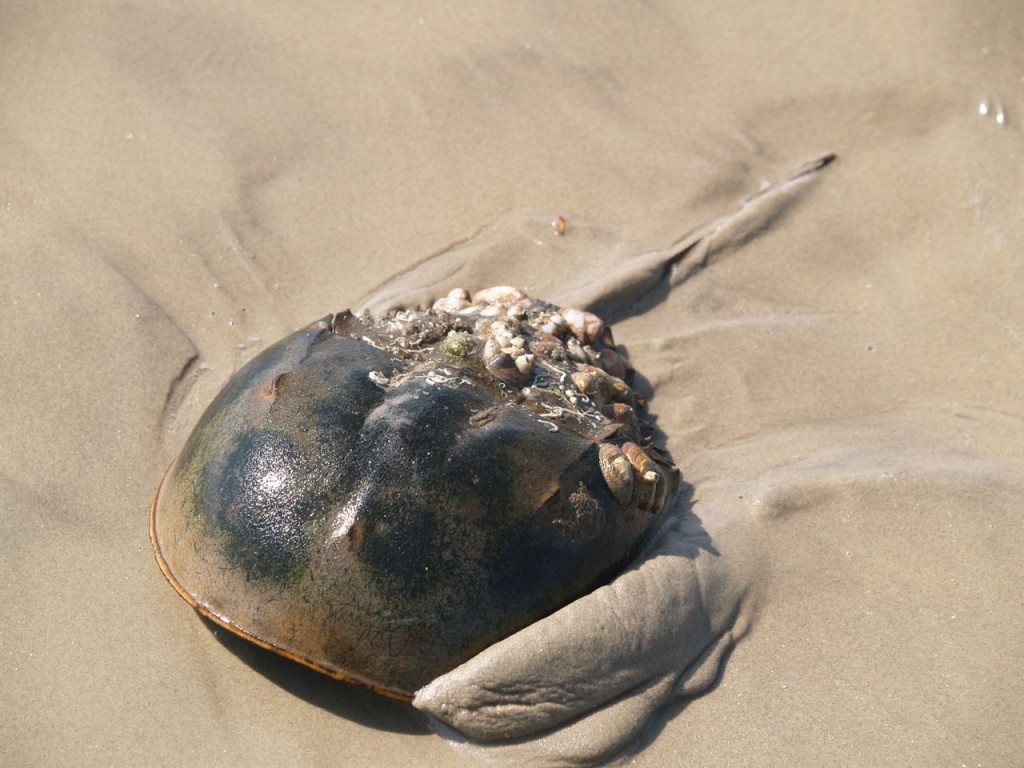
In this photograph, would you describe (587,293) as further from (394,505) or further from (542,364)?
(394,505)

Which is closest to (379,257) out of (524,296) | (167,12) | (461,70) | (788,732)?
(524,296)

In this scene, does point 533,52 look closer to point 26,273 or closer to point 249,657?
point 26,273

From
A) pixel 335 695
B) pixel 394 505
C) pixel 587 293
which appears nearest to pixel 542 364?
pixel 394 505

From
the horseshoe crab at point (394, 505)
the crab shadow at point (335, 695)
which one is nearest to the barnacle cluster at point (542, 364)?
the horseshoe crab at point (394, 505)

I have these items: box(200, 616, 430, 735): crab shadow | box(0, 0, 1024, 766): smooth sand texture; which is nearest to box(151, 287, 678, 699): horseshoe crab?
box(200, 616, 430, 735): crab shadow

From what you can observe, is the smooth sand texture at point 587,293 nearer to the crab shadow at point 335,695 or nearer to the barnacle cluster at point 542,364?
the crab shadow at point 335,695

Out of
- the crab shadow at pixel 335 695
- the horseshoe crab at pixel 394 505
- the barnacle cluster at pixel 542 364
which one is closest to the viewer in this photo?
the horseshoe crab at pixel 394 505

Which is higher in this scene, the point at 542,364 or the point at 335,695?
the point at 542,364
